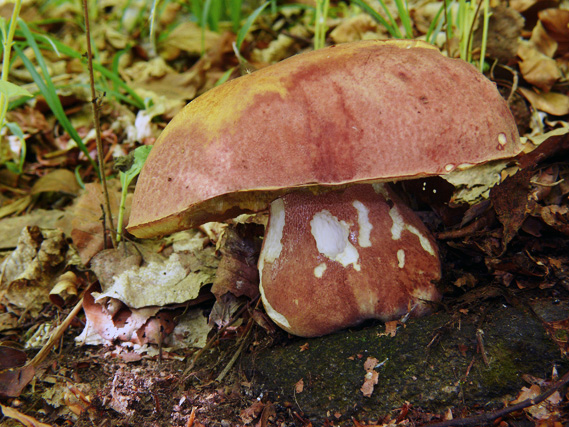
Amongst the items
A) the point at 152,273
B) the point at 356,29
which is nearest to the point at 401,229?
the point at 152,273

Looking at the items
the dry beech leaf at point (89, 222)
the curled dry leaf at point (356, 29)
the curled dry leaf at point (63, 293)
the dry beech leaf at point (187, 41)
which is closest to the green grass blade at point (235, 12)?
the dry beech leaf at point (187, 41)

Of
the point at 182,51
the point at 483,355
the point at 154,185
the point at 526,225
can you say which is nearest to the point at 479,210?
the point at 526,225

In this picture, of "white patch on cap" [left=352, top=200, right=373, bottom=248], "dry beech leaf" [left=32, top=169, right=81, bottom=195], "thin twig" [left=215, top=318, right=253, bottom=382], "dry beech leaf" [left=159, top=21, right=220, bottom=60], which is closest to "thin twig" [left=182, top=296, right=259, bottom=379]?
"thin twig" [left=215, top=318, right=253, bottom=382]

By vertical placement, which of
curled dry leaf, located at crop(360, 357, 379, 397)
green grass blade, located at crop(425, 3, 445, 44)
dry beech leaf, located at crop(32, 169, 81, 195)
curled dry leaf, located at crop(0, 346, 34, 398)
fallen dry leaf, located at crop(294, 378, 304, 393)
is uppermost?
green grass blade, located at crop(425, 3, 445, 44)

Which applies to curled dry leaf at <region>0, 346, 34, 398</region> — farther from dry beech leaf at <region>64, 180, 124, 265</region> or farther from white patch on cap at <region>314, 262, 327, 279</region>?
white patch on cap at <region>314, 262, 327, 279</region>

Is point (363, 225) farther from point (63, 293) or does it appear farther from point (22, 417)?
point (63, 293)

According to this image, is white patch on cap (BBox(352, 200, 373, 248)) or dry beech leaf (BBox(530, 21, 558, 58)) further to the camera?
dry beech leaf (BBox(530, 21, 558, 58))

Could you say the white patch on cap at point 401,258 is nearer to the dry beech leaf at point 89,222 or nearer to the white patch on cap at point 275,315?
the white patch on cap at point 275,315

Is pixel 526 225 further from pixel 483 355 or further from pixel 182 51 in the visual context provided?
pixel 182 51
